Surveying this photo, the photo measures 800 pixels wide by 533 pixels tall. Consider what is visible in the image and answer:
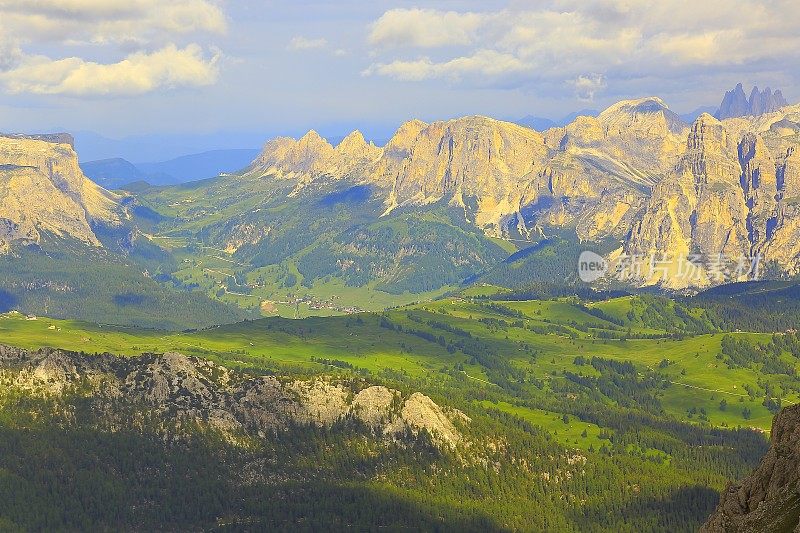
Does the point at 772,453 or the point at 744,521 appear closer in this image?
the point at 744,521

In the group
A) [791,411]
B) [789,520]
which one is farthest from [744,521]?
[791,411]

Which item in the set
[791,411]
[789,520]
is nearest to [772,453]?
[791,411]

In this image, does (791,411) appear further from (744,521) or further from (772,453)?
(744,521)

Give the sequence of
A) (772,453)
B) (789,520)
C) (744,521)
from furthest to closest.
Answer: (772,453) < (744,521) < (789,520)

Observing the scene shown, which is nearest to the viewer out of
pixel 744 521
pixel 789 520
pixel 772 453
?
pixel 789 520

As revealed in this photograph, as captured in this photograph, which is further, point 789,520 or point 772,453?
point 772,453

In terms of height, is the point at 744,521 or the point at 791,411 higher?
the point at 791,411
